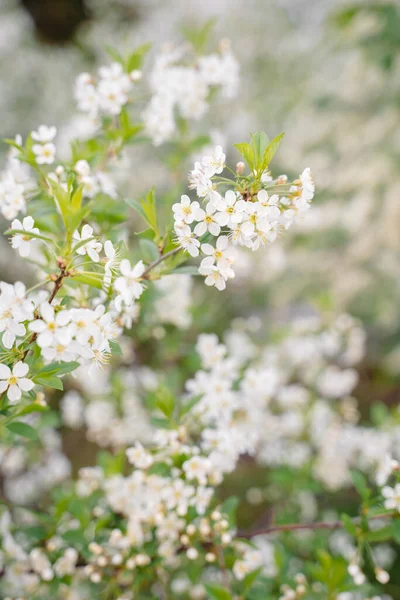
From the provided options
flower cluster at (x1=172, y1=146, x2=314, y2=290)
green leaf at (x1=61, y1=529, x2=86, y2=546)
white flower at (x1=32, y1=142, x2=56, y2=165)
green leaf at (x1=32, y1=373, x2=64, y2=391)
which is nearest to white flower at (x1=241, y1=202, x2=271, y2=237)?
flower cluster at (x1=172, y1=146, x2=314, y2=290)

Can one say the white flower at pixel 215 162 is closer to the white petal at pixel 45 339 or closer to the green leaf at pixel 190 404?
the white petal at pixel 45 339

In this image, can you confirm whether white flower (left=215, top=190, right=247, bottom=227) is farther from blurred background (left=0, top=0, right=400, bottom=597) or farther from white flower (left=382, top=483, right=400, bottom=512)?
blurred background (left=0, top=0, right=400, bottom=597)

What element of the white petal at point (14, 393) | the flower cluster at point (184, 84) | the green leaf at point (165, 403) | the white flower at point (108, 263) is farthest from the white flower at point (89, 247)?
the flower cluster at point (184, 84)

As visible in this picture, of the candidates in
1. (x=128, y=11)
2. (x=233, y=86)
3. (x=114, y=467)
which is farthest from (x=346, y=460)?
(x=128, y=11)

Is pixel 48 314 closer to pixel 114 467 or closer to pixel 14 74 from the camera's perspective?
pixel 114 467

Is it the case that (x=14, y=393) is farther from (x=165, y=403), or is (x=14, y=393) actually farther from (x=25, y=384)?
(x=165, y=403)

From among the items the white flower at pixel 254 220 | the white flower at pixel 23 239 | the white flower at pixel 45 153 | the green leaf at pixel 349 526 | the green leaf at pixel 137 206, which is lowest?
the green leaf at pixel 349 526
